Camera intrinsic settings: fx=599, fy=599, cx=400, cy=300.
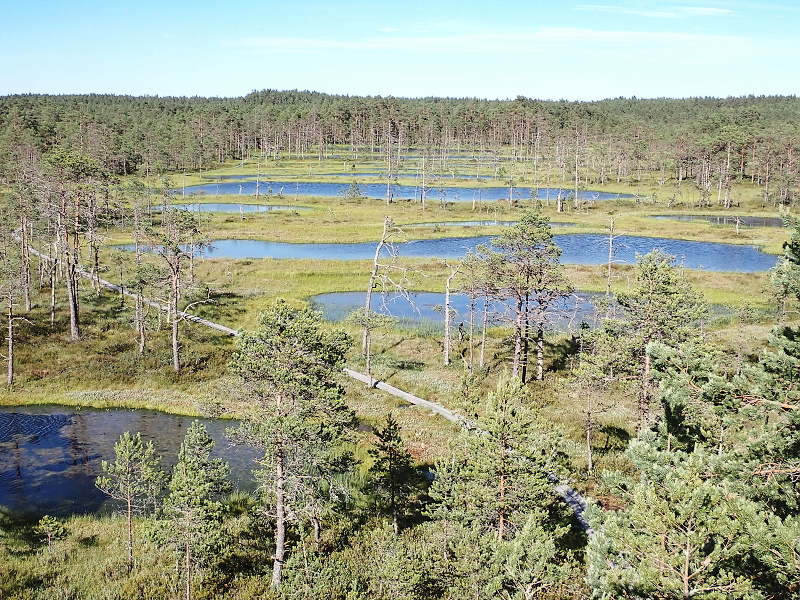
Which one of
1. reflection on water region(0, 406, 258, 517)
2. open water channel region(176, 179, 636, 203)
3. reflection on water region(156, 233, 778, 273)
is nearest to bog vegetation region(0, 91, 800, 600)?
reflection on water region(0, 406, 258, 517)

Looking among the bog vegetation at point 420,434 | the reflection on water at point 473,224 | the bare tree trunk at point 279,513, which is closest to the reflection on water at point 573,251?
the bog vegetation at point 420,434

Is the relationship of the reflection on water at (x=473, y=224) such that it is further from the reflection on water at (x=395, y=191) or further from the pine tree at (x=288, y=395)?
the pine tree at (x=288, y=395)

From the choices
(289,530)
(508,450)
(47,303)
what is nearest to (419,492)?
(289,530)

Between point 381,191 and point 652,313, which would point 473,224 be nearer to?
point 381,191

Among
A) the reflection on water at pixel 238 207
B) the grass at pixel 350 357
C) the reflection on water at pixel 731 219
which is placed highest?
the reflection on water at pixel 238 207

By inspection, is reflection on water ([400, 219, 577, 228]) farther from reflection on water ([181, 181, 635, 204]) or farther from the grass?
reflection on water ([181, 181, 635, 204])

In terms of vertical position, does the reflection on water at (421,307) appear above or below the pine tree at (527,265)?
below

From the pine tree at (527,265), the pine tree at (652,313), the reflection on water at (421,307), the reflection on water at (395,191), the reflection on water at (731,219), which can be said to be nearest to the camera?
the pine tree at (652,313)
